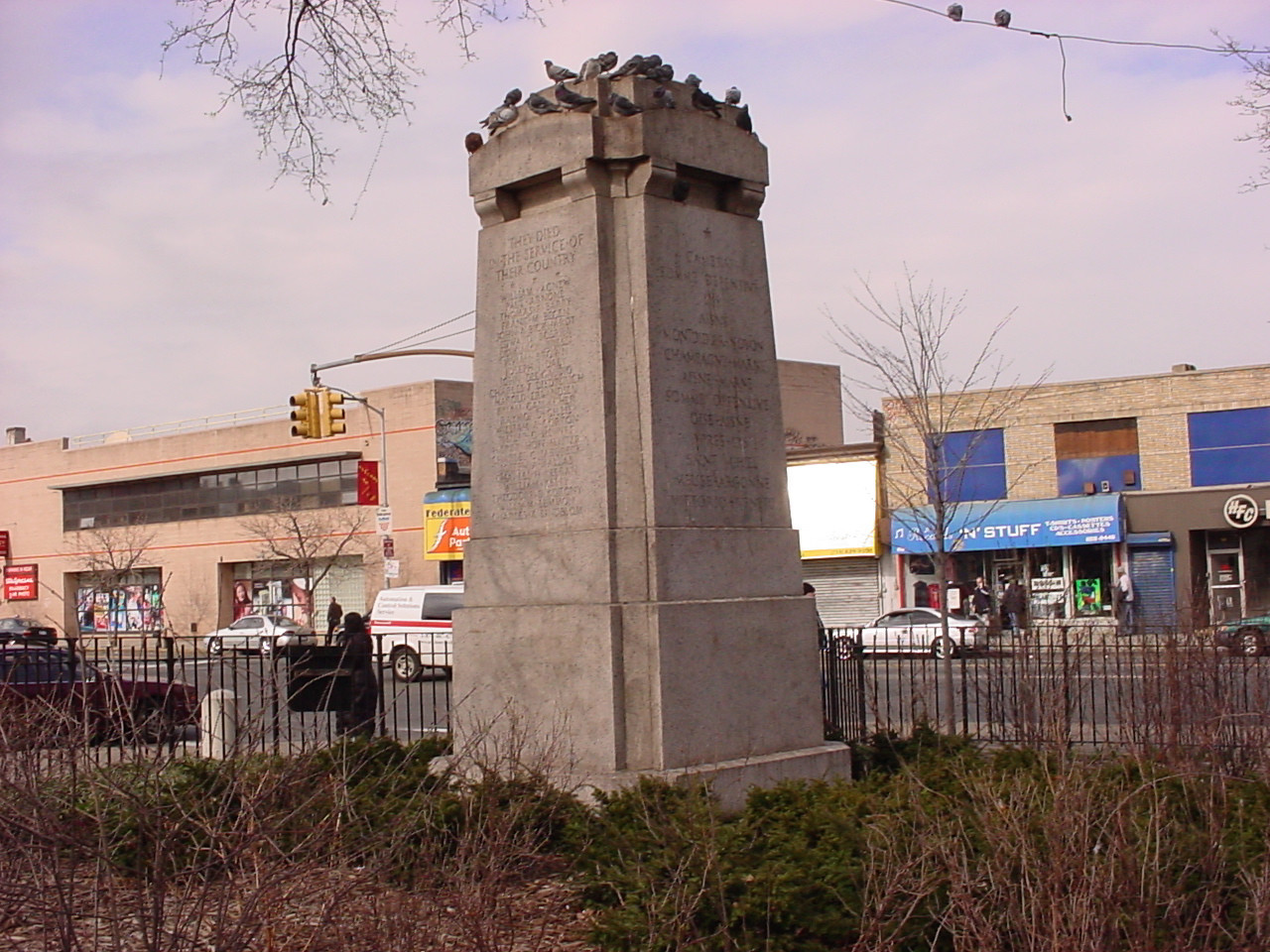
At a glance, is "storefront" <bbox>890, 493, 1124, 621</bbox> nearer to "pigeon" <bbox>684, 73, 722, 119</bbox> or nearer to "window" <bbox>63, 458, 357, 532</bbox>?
"window" <bbox>63, 458, 357, 532</bbox>

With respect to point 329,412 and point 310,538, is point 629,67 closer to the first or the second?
point 329,412

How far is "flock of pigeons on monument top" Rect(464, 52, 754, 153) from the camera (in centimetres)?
851

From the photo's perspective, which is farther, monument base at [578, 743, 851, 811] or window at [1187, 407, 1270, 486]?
window at [1187, 407, 1270, 486]

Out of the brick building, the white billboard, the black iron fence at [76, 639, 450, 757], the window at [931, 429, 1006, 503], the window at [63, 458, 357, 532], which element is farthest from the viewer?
the window at [63, 458, 357, 532]

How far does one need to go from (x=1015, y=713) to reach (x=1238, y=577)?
93.1 ft

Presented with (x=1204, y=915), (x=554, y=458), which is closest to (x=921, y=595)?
(x=554, y=458)

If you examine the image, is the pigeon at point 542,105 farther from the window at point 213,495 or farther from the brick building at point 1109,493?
the window at point 213,495

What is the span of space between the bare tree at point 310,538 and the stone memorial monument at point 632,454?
4015 cm

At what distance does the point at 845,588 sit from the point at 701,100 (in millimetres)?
32793

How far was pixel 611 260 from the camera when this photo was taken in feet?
27.6

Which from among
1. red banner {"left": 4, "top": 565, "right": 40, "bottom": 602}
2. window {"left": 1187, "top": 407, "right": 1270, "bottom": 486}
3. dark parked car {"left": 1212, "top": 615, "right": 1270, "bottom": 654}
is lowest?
dark parked car {"left": 1212, "top": 615, "right": 1270, "bottom": 654}

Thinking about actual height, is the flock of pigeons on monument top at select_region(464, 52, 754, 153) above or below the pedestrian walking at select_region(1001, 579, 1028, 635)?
above

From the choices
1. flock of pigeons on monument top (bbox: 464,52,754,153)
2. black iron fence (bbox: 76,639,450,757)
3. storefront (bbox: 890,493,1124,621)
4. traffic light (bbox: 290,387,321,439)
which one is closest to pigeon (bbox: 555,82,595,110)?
flock of pigeons on monument top (bbox: 464,52,754,153)

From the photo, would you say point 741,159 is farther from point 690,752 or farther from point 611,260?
point 690,752
